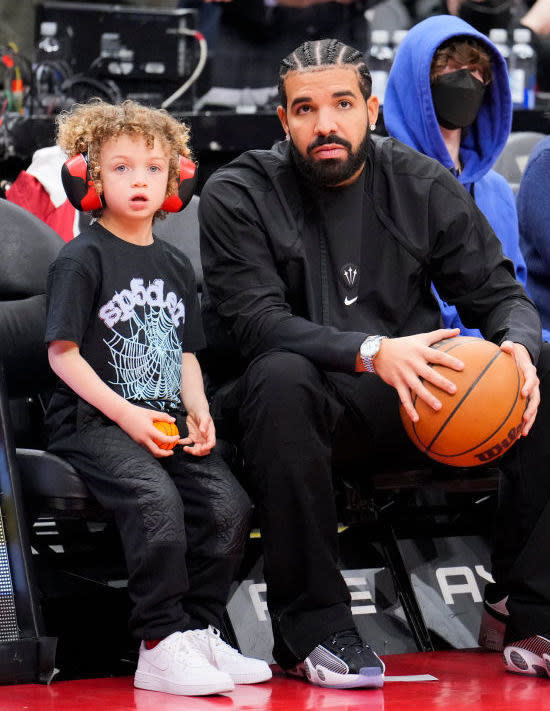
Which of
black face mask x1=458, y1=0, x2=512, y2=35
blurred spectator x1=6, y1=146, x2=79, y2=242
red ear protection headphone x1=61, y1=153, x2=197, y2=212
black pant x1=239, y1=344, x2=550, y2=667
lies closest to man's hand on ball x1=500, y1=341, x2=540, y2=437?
black pant x1=239, y1=344, x2=550, y2=667

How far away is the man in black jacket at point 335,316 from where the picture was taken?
261cm

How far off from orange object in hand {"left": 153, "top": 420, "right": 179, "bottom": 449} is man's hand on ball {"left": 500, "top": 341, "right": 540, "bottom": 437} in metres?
0.72

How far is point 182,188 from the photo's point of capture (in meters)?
2.88

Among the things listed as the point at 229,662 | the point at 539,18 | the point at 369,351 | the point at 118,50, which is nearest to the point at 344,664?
the point at 229,662

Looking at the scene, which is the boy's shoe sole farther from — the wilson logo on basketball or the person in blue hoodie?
the person in blue hoodie

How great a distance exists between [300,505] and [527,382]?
548mm

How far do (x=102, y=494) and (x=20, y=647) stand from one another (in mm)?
350

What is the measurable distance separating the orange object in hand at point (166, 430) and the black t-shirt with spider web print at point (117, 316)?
0.26 ft

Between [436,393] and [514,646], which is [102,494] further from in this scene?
[514,646]

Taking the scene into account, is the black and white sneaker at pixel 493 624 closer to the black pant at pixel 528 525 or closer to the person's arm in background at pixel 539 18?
the black pant at pixel 528 525

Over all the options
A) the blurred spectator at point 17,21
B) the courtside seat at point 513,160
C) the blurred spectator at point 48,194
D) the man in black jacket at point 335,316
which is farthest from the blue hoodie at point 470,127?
the blurred spectator at point 17,21

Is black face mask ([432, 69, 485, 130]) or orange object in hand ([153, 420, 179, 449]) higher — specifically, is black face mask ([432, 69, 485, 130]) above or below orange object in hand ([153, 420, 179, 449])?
above

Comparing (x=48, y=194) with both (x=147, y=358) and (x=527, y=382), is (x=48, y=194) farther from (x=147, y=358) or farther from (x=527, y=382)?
(x=527, y=382)

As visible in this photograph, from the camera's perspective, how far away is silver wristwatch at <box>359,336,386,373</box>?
2.69m
